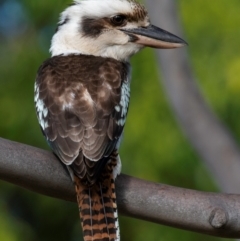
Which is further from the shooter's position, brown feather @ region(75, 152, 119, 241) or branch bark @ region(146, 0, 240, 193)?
branch bark @ region(146, 0, 240, 193)

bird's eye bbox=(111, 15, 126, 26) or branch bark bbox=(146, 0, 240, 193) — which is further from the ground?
bird's eye bbox=(111, 15, 126, 26)

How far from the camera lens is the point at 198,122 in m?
6.46

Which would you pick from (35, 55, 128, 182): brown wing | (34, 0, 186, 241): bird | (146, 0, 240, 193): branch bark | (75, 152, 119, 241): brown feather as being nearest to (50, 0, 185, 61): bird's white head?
(34, 0, 186, 241): bird

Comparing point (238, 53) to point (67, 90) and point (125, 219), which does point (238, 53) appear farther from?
point (67, 90)

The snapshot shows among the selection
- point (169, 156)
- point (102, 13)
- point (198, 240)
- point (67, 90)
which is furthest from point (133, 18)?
point (198, 240)

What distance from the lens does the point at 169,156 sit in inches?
277

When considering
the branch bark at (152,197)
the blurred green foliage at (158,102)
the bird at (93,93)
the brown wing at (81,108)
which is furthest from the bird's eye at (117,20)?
the blurred green foliage at (158,102)

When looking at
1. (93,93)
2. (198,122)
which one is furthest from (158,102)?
(93,93)

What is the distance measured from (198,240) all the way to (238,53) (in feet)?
4.79

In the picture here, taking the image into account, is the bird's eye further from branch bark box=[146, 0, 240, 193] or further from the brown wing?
branch bark box=[146, 0, 240, 193]

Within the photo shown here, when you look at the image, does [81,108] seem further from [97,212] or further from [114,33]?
[114,33]

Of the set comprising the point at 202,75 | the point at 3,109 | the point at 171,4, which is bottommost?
the point at 3,109

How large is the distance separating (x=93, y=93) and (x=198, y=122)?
7.20ft

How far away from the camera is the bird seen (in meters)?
4.00
